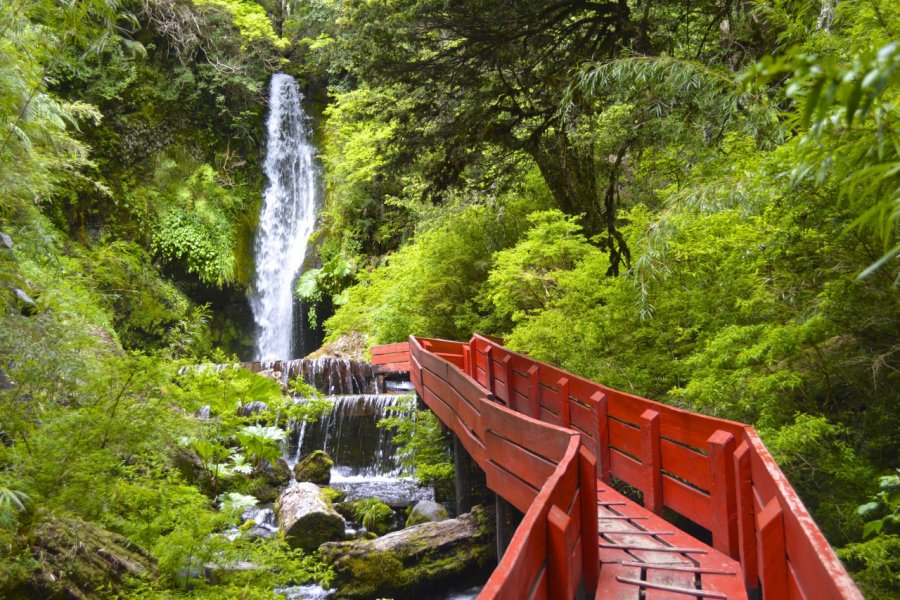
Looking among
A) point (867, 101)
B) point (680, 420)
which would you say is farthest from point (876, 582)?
point (867, 101)

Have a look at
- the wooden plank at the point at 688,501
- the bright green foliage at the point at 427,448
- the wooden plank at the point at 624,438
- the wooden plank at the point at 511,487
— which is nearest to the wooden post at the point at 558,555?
the wooden plank at the point at 688,501

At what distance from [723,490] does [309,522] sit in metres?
5.53

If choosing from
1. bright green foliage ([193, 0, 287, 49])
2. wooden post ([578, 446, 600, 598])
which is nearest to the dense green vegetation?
wooden post ([578, 446, 600, 598])

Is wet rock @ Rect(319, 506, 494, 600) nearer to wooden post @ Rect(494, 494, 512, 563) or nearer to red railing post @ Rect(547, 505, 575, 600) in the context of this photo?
wooden post @ Rect(494, 494, 512, 563)

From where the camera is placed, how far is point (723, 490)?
13.6 feet

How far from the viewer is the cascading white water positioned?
903 inches

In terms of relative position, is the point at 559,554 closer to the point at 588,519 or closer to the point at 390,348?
the point at 588,519

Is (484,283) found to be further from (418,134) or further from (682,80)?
(682,80)

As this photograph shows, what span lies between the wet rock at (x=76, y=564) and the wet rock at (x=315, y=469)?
249 inches

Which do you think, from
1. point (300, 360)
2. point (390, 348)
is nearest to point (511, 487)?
point (390, 348)

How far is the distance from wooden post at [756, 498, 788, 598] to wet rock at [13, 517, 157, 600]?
13.3ft

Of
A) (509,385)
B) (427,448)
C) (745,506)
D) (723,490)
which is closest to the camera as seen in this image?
(745,506)

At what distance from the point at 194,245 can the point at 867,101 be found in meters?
22.1

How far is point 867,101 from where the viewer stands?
1.35m
